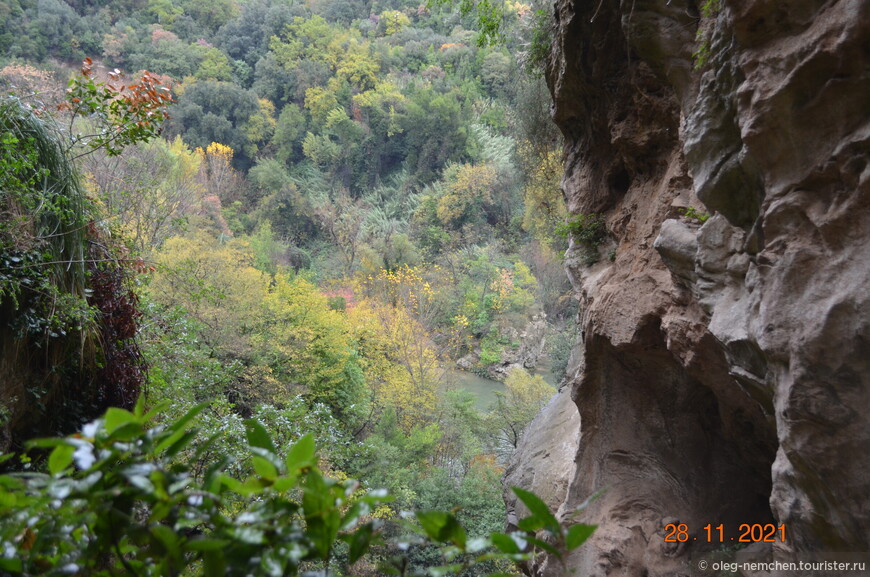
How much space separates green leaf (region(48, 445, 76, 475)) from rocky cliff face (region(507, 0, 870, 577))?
9.71 ft

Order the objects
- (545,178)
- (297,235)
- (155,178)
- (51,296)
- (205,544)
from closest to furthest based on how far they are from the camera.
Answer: (205,544)
(51,296)
(545,178)
(155,178)
(297,235)

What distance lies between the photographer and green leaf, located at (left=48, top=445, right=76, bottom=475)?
0.97 m

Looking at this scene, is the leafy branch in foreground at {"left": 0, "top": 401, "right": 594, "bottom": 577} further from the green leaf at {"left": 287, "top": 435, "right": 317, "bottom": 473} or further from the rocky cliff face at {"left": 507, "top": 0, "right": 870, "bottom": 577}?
the rocky cliff face at {"left": 507, "top": 0, "right": 870, "bottom": 577}

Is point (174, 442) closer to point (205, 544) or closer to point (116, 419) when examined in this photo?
point (116, 419)

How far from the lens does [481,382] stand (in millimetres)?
24672

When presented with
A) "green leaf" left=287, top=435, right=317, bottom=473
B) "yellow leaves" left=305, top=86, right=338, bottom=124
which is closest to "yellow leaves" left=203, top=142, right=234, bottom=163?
"yellow leaves" left=305, top=86, right=338, bottom=124

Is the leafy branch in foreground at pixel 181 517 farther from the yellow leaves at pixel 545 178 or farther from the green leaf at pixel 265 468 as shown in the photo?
the yellow leaves at pixel 545 178

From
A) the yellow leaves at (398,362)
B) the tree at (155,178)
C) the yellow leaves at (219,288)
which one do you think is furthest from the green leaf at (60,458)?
the yellow leaves at (398,362)

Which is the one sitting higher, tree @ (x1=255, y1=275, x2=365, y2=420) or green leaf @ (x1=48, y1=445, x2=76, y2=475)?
tree @ (x1=255, y1=275, x2=365, y2=420)

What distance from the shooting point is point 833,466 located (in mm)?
2639

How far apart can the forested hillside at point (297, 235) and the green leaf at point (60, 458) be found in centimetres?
22

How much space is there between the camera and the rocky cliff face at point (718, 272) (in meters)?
2.57
